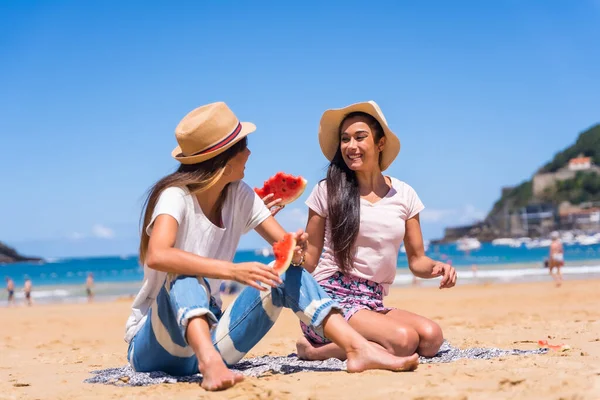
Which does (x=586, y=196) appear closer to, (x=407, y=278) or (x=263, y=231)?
(x=407, y=278)

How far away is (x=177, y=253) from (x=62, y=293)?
30897 mm

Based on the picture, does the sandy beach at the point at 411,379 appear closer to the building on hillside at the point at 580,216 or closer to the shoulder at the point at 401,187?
the shoulder at the point at 401,187

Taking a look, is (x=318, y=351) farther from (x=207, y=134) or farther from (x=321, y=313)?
(x=207, y=134)

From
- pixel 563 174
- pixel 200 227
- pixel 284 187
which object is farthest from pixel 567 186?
pixel 200 227

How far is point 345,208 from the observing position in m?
4.62

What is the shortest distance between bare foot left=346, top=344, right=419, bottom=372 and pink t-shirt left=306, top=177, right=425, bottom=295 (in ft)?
3.03

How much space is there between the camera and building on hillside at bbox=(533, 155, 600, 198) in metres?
122

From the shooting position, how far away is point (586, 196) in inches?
4631

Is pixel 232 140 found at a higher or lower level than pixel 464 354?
higher

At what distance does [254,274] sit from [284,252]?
35 cm

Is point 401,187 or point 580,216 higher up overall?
point 580,216

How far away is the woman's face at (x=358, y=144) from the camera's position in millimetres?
4676

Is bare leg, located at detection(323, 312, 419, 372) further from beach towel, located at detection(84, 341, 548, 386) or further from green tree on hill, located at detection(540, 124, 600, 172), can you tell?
green tree on hill, located at detection(540, 124, 600, 172)

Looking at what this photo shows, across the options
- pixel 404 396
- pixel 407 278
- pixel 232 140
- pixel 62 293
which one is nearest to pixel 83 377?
pixel 232 140
